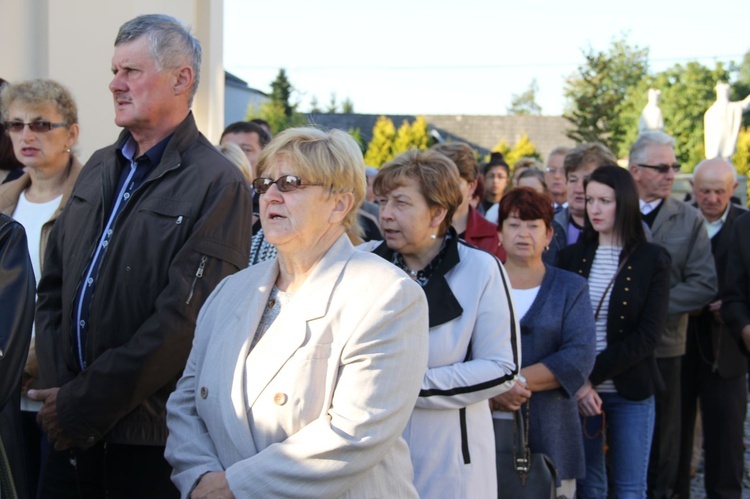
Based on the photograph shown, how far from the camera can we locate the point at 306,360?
8.80ft

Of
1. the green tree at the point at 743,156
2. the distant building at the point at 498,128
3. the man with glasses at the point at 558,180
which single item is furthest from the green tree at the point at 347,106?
the man with glasses at the point at 558,180

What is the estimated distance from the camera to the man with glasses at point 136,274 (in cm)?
335

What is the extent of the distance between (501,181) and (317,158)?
23.0ft

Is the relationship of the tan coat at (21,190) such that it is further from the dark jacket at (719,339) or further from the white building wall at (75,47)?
the dark jacket at (719,339)

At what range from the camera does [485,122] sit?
53.6 meters

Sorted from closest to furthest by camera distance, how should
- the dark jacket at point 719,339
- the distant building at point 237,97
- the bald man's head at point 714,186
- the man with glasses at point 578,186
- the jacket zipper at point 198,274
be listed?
the jacket zipper at point 198,274 → the dark jacket at point 719,339 → the man with glasses at point 578,186 → the bald man's head at point 714,186 → the distant building at point 237,97

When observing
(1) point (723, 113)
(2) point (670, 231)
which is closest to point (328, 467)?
(2) point (670, 231)

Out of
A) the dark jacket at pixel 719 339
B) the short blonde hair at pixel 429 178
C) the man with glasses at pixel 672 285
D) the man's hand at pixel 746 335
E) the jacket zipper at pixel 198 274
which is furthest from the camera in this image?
the dark jacket at pixel 719 339

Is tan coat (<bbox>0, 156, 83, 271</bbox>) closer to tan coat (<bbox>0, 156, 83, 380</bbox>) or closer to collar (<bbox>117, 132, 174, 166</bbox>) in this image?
tan coat (<bbox>0, 156, 83, 380</bbox>)

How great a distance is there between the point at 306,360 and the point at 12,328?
90cm

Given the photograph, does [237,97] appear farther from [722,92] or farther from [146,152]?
[146,152]

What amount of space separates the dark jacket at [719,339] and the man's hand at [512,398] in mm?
2465

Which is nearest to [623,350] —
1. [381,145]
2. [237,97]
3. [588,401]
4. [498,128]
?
[588,401]

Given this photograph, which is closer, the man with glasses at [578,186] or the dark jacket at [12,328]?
the dark jacket at [12,328]
